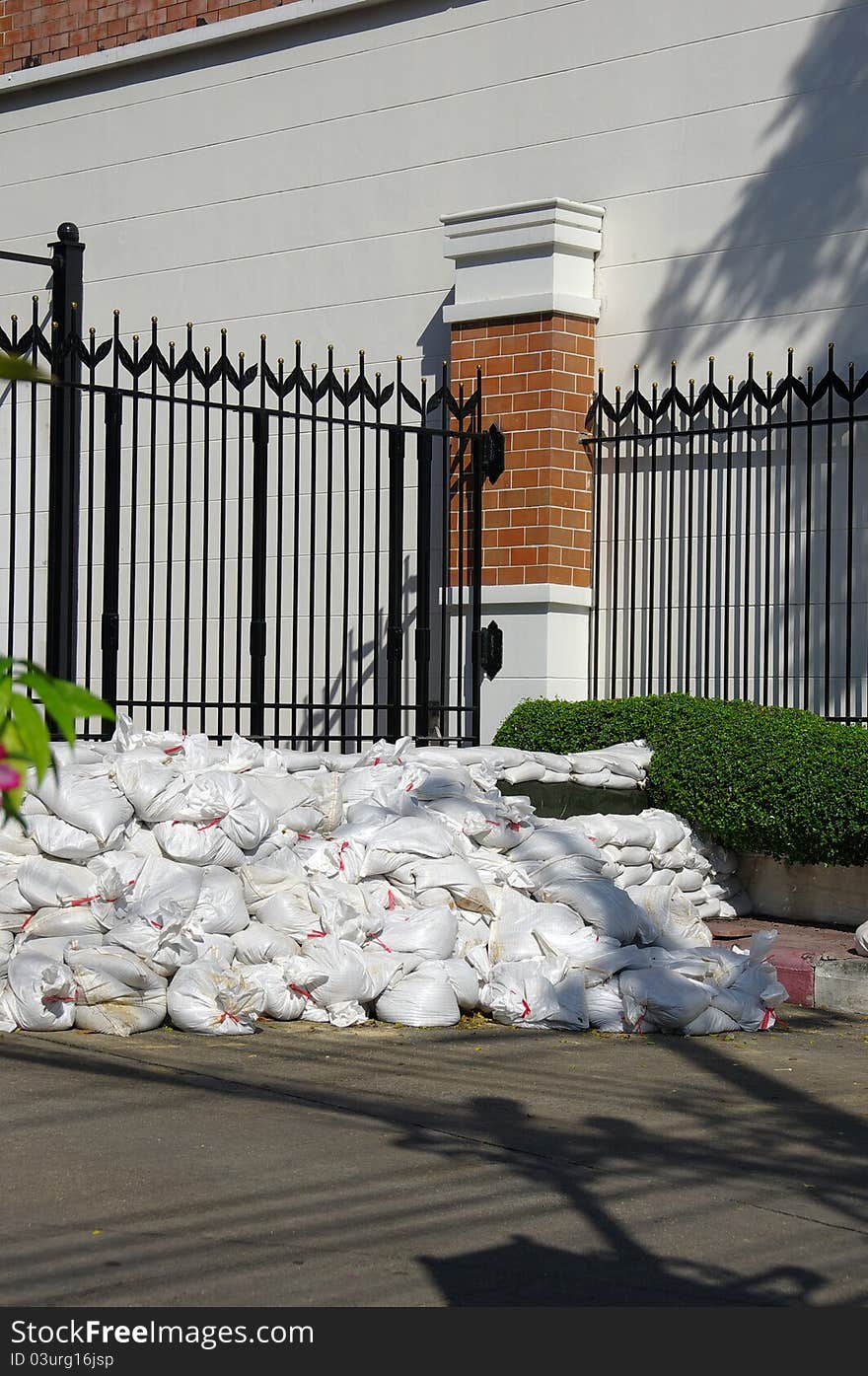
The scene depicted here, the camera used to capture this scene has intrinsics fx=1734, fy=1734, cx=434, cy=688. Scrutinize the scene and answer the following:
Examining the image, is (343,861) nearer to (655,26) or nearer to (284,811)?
(284,811)

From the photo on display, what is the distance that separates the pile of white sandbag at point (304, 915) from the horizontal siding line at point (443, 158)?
4900 millimetres

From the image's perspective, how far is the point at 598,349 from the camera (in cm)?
1112

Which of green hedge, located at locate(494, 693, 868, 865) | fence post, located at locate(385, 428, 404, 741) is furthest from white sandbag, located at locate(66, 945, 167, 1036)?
fence post, located at locate(385, 428, 404, 741)

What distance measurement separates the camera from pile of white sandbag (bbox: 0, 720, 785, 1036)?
7.04 m

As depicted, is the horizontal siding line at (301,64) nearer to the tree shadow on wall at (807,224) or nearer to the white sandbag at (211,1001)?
the tree shadow on wall at (807,224)

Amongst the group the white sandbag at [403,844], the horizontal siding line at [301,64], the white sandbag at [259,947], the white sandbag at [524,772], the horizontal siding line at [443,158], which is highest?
the horizontal siding line at [301,64]

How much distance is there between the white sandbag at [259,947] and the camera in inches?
287

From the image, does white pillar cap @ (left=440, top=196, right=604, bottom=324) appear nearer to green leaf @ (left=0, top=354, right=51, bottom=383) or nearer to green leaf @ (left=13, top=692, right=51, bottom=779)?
green leaf @ (left=13, top=692, right=51, bottom=779)

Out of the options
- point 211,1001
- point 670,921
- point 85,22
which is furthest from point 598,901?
point 85,22

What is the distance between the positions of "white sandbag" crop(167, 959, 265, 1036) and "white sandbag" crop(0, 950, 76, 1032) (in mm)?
412

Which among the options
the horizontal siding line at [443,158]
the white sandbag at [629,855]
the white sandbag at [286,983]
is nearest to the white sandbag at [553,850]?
the white sandbag at [629,855]

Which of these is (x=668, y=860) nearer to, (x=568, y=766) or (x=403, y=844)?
(x=568, y=766)

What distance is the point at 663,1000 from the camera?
7332 millimetres

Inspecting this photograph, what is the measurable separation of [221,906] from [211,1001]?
48 cm
